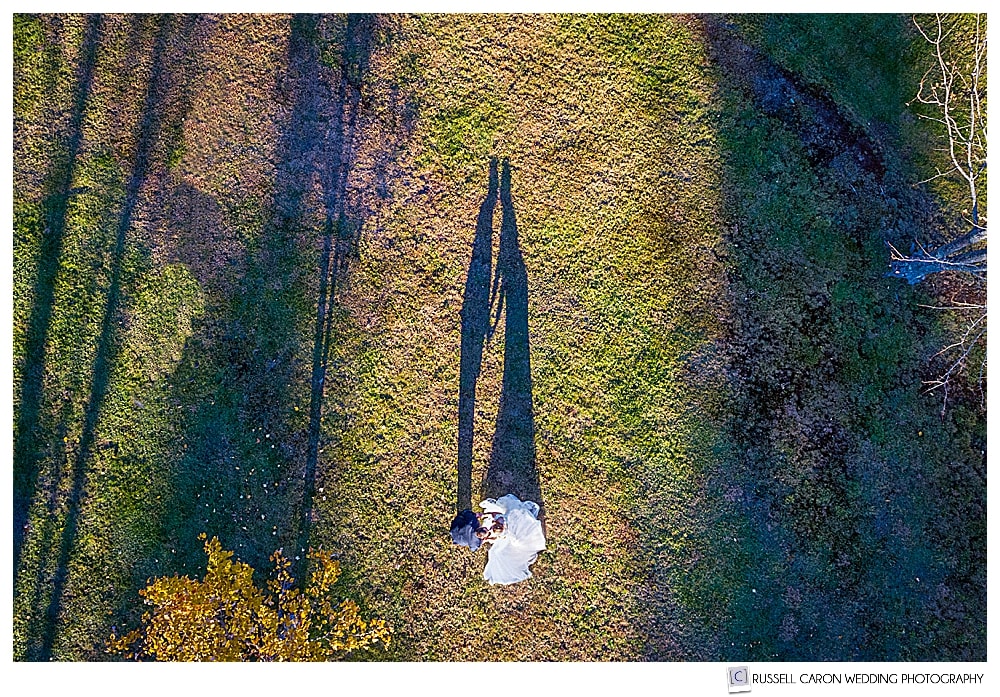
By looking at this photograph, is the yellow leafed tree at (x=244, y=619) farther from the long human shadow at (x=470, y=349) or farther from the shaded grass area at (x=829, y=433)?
the shaded grass area at (x=829, y=433)

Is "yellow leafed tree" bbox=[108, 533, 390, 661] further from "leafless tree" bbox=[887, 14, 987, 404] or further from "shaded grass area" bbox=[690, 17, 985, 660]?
"leafless tree" bbox=[887, 14, 987, 404]

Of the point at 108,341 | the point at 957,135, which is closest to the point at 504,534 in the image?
the point at 108,341

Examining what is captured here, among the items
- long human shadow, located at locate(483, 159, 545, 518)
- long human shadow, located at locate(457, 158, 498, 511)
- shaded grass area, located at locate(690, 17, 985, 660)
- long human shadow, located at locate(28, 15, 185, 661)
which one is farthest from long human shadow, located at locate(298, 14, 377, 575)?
shaded grass area, located at locate(690, 17, 985, 660)

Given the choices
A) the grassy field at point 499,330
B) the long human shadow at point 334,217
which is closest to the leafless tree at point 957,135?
the grassy field at point 499,330

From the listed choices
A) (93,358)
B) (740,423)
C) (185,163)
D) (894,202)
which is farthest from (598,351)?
(93,358)
